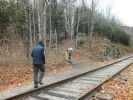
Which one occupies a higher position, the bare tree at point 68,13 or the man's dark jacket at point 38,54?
the bare tree at point 68,13

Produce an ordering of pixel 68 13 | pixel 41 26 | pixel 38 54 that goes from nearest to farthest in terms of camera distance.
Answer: pixel 38 54 < pixel 41 26 < pixel 68 13

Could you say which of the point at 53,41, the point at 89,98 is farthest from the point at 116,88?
the point at 53,41

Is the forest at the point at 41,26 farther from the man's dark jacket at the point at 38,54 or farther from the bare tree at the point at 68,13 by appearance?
the man's dark jacket at the point at 38,54

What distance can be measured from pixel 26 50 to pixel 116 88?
32.9 feet

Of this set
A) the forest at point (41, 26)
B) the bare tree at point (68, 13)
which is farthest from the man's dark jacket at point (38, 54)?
the bare tree at point (68, 13)

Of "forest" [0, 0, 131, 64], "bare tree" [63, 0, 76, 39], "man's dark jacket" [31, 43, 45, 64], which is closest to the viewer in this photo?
"man's dark jacket" [31, 43, 45, 64]

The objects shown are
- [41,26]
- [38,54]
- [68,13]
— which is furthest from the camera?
[68,13]

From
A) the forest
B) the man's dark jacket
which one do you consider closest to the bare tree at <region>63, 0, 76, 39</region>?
the forest

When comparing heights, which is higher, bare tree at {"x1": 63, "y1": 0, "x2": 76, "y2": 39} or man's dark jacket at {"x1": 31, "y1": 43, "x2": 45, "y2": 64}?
bare tree at {"x1": 63, "y1": 0, "x2": 76, "y2": 39}

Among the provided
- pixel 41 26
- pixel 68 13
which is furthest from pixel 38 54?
pixel 68 13

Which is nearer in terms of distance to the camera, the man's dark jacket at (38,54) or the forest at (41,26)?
the man's dark jacket at (38,54)

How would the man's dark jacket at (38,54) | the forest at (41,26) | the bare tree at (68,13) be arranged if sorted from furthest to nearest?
the bare tree at (68,13), the forest at (41,26), the man's dark jacket at (38,54)

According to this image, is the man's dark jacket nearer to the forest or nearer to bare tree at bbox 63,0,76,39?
the forest

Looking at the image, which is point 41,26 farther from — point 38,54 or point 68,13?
point 68,13
